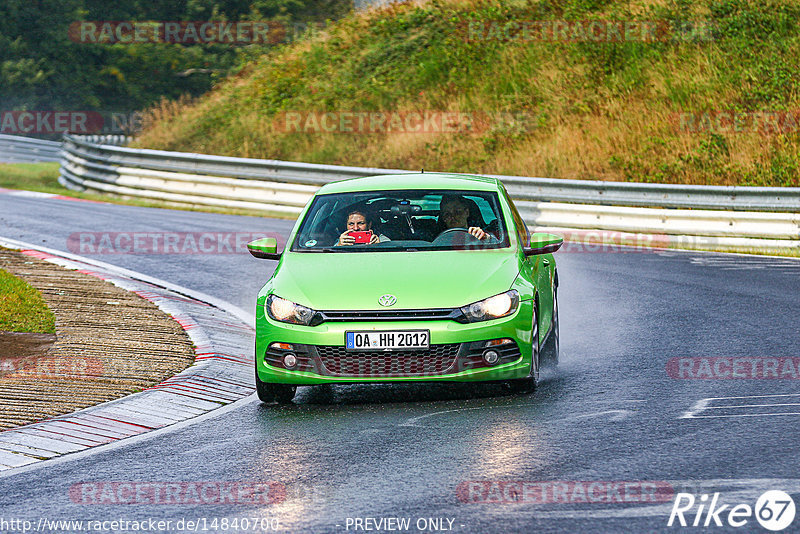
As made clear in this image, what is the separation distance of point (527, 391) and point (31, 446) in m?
3.34

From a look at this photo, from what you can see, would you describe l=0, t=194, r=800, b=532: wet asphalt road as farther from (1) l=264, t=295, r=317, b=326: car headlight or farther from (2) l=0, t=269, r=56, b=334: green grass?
(2) l=0, t=269, r=56, b=334: green grass

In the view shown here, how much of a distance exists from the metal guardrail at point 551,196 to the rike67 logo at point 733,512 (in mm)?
12340

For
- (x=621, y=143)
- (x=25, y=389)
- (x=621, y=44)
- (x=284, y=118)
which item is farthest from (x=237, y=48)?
(x=25, y=389)

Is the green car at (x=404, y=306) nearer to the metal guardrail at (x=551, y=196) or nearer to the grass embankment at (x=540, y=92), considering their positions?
the metal guardrail at (x=551, y=196)

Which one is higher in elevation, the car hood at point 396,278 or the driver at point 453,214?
the driver at point 453,214

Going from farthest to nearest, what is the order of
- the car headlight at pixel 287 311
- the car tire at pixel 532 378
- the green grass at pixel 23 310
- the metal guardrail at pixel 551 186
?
the metal guardrail at pixel 551 186
the green grass at pixel 23 310
the car tire at pixel 532 378
the car headlight at pixel 287 311

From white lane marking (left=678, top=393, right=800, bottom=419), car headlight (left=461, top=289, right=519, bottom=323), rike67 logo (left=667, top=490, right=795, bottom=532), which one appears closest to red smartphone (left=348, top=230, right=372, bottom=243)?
car headlight (left=461, top=289, right=519, bottom=323)

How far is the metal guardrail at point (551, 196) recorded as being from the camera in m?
17.8

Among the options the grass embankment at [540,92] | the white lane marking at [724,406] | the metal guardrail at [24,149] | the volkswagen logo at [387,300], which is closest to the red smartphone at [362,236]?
the volkswagen logo at [387,300]

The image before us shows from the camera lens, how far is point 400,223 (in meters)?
9.34

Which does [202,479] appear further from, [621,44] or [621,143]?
[621,44]

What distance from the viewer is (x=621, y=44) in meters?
29.0

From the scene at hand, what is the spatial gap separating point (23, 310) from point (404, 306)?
4.91 metres

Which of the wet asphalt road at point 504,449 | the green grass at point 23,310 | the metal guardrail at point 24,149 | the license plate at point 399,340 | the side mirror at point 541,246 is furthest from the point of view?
the metal guardrail at point 24,149
